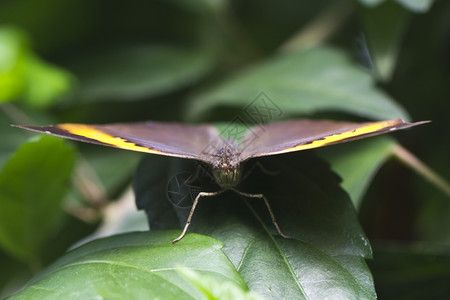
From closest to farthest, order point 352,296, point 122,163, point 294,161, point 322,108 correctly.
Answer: point 352,296 < point 294,161 < point 322,108 < point 122,163

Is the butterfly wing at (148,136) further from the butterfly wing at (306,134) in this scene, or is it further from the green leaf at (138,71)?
the green leaf at (138,71)

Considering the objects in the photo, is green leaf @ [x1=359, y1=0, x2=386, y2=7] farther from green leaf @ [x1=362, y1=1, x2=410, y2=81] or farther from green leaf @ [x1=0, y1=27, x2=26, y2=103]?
green leaf @ [x1=0, y1=27, x2=26, y2=103]

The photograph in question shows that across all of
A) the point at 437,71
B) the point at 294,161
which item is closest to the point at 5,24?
the point at 294,161

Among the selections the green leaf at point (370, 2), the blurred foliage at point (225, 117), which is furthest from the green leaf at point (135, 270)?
the green leaf at point (370, 2)

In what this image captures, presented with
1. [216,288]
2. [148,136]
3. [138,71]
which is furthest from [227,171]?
[138,71]

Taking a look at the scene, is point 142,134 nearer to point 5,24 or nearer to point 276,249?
point 276,249

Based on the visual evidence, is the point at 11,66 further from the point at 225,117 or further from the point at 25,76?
the point at 225,117
